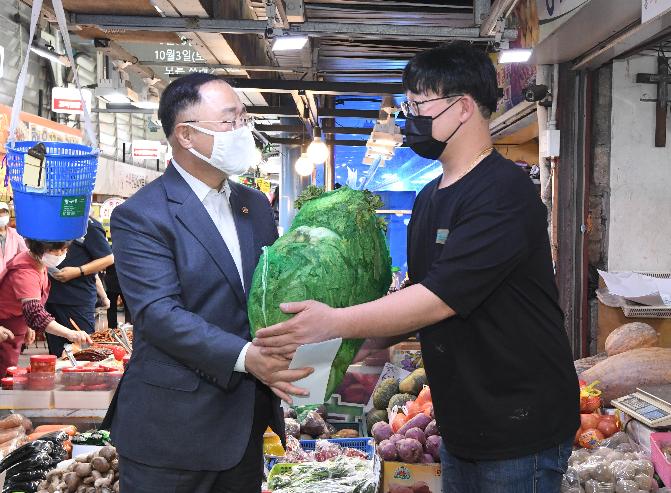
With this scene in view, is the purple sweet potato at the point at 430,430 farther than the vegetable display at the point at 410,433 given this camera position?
Yes

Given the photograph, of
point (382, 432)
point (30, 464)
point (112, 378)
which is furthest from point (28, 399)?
point (382, 432)

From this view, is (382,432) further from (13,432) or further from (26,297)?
(26,297)

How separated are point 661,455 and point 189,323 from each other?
2.70m

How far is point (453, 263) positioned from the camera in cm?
192

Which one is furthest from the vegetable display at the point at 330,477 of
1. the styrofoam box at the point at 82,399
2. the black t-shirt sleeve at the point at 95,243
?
the black t-shirt sleeve at the point at 95,243

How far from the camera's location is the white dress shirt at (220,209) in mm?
2402

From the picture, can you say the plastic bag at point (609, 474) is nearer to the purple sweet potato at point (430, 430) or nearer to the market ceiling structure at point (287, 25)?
the purple sweet potato at point (430, 430)

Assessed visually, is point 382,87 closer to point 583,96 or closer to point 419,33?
point 583,96

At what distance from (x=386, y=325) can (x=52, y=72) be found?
52.3 feet

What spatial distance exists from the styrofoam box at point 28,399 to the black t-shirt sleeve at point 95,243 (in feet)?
8.82

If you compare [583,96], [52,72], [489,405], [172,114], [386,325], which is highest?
[52,72]

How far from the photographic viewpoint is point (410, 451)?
375 cm

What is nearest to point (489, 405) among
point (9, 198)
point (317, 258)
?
point (317, 258)

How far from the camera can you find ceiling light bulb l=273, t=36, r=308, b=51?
216 inches
